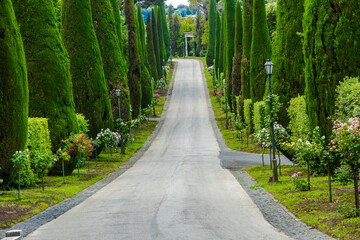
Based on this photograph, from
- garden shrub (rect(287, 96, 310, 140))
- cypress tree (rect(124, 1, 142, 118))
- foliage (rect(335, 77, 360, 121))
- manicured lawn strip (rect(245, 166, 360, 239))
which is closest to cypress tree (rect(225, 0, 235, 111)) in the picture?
cypress tree (rect(124, 1, 142, 118))

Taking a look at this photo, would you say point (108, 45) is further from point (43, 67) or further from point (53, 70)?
point (43, 67)

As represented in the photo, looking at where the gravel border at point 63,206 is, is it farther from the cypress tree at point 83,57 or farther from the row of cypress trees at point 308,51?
the row of cypress trees at point 308,51

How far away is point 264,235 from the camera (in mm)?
9000

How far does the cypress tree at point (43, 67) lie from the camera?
63.9ft

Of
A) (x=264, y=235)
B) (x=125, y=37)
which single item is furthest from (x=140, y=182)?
(x=125, y=37)

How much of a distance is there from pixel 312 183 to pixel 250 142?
735 inches

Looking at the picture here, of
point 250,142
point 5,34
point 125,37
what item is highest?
point 125,37

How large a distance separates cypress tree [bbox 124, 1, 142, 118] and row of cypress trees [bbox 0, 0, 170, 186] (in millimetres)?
5370

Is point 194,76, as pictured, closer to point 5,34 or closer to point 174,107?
point 174,107

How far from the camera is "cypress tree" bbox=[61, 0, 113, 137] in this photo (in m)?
25.8

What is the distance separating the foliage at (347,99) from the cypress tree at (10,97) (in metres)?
Result: 9.89

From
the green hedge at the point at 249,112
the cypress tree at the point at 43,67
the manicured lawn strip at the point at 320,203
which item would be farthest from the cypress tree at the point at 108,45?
the manicured lawn strip at the point at 320,203

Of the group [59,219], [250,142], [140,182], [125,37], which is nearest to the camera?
[59,219]

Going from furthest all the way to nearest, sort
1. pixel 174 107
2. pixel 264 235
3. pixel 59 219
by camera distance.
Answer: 1. pixel 174 107
2. pixel 59 219
3. pixel 264 235
